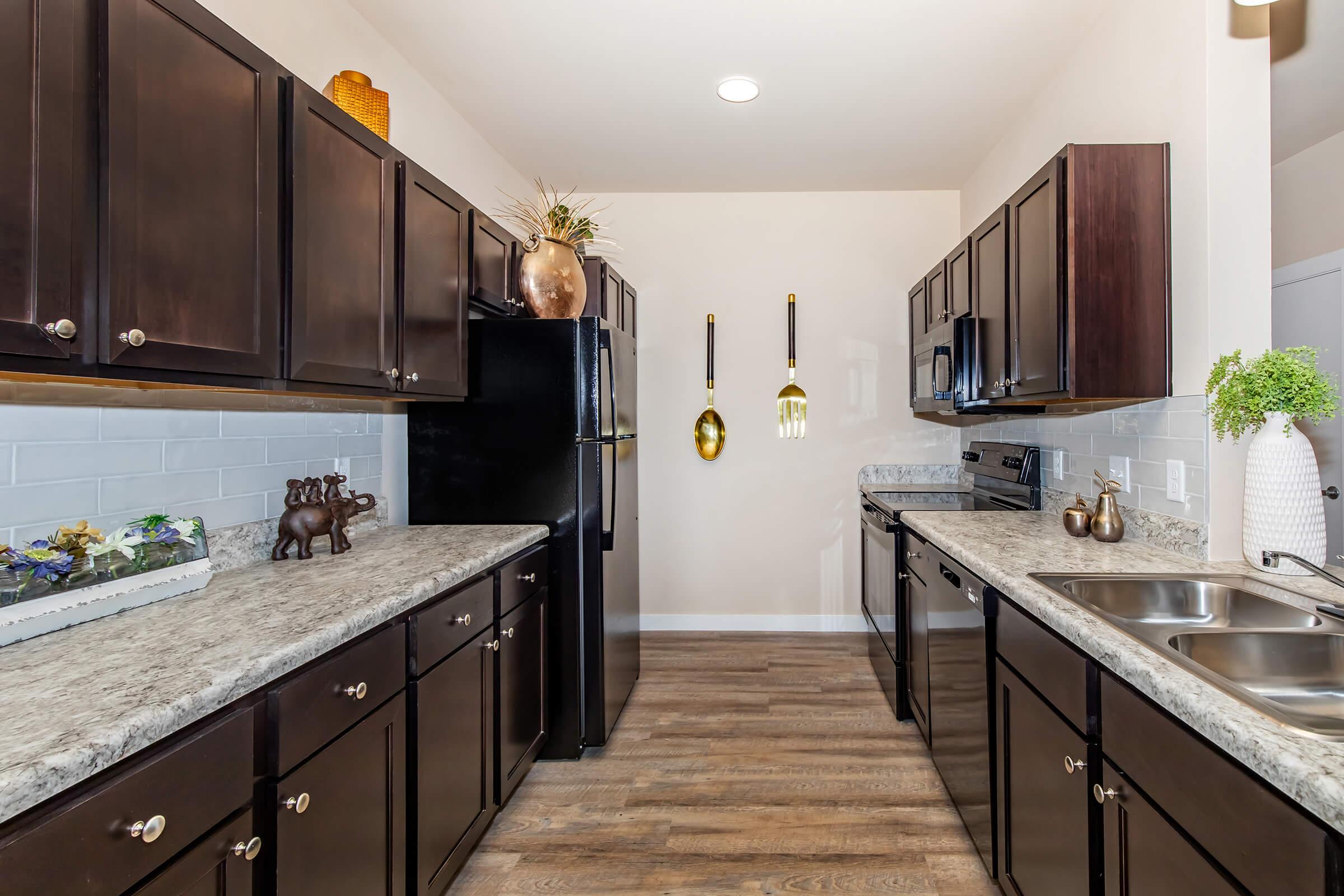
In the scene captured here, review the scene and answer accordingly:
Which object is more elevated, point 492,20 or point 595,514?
point 492,20

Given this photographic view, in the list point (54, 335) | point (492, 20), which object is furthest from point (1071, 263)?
point (54, 335)

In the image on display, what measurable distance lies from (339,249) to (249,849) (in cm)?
133

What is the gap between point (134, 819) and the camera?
0.82 metres

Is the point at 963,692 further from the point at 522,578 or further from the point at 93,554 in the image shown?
the point at 93,554

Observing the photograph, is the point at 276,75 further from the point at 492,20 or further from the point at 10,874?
the point at 10,874

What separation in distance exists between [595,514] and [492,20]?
1.80 m

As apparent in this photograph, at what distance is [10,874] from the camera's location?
2.23 ft

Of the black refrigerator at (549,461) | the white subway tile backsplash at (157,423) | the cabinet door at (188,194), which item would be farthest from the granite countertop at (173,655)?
the black refrigerator at (549,461)

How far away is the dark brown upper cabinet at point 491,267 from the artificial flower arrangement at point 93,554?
4.21 feet

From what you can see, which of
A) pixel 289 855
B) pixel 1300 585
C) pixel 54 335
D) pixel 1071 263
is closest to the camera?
pixel 54 335

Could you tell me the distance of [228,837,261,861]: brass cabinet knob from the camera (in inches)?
38.7

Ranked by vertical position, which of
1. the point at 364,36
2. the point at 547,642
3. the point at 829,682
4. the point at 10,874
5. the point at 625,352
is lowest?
the point at 829,682

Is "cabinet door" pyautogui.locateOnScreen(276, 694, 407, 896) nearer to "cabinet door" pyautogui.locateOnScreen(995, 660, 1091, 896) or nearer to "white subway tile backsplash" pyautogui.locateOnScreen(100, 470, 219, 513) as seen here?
"white subway tile backsplash" pyautogui.locateOnScreen(100, 470, 219, 513)

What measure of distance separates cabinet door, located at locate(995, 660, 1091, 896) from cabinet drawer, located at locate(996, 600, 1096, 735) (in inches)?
1.2
